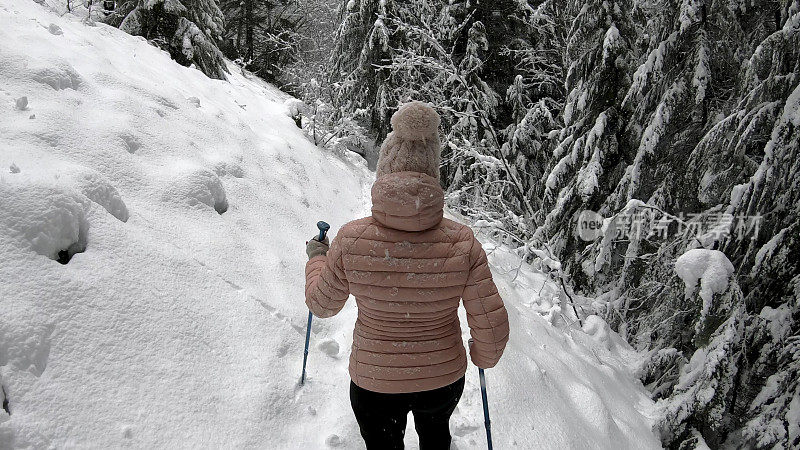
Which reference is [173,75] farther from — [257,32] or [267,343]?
[257,32]

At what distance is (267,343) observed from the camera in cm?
328

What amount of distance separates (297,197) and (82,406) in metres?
3.98

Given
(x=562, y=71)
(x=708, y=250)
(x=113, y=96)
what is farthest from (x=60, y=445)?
(x=562, y=71)

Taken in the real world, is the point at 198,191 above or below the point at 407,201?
below

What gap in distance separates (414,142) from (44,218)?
8.10 ft

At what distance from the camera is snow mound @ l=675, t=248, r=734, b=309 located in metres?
4.06

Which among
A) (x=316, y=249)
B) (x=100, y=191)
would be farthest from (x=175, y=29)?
(x=316, y=249)

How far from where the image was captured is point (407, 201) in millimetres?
1796

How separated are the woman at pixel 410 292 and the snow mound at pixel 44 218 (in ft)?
6.14

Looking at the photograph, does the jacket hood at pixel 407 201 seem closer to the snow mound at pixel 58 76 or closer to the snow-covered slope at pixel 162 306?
the snow-covered slope at pixel 162 306

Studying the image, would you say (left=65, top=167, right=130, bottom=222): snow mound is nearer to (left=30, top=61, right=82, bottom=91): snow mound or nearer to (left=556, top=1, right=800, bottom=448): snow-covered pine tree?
(left=30, top=61, right=82, bottom=91): snow mound

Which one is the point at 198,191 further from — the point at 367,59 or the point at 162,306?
the point at 367,59

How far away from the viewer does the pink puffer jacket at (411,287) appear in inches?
73.5

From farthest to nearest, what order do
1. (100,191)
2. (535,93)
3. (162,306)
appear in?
(535,93) → (100,191) → (162,306)
